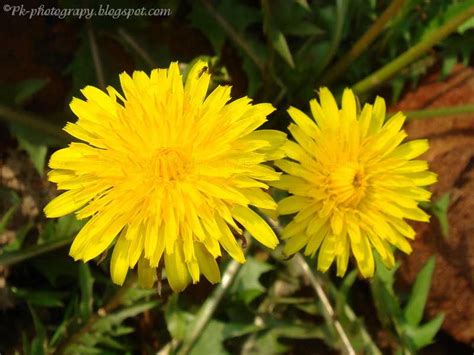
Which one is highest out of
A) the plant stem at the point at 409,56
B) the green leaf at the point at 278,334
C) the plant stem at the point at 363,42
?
the plant stem at the point at 363,42

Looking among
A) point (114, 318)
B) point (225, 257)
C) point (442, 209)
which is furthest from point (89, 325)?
point (442, 209)

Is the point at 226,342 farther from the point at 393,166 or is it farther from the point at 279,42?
the point at 279,42

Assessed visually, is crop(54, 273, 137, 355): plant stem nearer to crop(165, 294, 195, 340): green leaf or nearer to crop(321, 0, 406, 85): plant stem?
crop(165, 294, 195, 340): green leaf

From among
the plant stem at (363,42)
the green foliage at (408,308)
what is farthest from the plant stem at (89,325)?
the plant stem at (363,42)

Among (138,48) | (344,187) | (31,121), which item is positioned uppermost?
(138,48)

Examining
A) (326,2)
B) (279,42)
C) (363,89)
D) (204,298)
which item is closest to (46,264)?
(204,298)

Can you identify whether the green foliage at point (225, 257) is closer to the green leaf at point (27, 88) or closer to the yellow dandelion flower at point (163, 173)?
the green leaf at point (27, 88)

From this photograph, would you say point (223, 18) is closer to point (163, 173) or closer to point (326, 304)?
point (163, 173)
